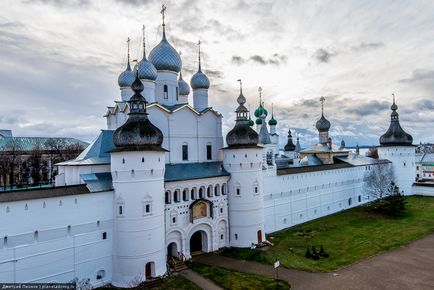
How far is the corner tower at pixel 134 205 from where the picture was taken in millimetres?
16391

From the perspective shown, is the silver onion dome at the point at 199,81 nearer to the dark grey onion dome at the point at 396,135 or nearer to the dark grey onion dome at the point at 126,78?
the dark grey onion dome at the point at 126,78

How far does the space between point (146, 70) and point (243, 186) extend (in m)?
10.3

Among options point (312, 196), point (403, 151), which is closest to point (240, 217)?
point (312, 196)

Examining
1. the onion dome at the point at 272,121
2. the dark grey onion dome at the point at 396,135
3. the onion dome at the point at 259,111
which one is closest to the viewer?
the onion dome at the point at 259,111

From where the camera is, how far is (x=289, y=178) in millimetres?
27719

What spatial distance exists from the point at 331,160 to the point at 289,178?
11.9 m

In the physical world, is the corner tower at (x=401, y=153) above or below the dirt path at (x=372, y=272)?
above

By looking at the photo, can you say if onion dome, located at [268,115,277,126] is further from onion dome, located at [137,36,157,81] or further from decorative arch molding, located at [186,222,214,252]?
decorative arch molding, located at [186,222,214,252]

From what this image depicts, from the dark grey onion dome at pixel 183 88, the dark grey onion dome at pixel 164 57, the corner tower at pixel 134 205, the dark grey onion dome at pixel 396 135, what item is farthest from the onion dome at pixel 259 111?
the corner tower at pixel 134 205

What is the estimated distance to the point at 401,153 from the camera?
4088 centimetres

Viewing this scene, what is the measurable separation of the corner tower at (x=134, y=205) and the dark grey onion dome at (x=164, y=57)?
7.49m

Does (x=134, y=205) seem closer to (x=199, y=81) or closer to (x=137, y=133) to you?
(x=137, y=133)

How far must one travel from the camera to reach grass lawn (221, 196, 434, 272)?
63.7 feet

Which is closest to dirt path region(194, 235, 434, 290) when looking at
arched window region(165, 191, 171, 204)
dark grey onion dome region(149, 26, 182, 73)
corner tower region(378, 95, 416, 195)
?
arched window region(165, 191, 171, 204)
